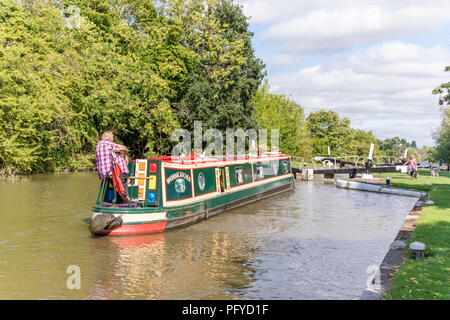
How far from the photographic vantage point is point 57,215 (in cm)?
1459

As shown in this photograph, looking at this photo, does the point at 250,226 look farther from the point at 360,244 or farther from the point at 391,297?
the point at 391,297

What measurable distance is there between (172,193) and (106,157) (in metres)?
2.56

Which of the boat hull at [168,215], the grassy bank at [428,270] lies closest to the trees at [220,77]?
the boat hull at [168,215]

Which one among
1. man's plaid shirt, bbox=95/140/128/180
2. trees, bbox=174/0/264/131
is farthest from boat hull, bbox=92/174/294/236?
trees, bbox=174/0/264/131

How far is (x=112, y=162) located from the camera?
11.7m

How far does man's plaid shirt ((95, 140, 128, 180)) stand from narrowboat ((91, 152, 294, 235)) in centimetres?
62

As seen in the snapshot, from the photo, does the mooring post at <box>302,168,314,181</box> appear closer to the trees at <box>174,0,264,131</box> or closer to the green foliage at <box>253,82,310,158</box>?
the trees at <box>174,0,264,131</box>

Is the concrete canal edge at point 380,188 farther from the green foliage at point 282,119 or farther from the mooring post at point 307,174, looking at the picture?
the green foliage at point 282,119

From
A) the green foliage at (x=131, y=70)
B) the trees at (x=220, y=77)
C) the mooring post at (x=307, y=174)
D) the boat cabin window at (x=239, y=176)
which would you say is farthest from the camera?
the mooring post at (x=307, y=174)

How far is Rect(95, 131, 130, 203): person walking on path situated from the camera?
37.7 feet

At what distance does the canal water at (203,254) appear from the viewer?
25.5ft

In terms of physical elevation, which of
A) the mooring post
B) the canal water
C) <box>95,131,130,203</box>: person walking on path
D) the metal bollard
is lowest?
the canal water

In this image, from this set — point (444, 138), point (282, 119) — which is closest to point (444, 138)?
point (444, 138)

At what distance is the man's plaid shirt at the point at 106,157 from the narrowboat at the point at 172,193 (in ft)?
2.02
